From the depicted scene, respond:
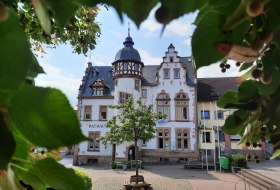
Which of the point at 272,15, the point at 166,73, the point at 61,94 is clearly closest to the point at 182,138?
the point at 166,73

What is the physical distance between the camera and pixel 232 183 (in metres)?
20.9

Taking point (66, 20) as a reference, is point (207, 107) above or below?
above

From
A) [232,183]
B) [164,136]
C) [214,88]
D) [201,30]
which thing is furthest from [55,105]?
[214,88]

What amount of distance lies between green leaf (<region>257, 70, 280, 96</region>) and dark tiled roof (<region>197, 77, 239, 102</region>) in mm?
35343

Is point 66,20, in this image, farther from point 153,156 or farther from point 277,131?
point 153,156

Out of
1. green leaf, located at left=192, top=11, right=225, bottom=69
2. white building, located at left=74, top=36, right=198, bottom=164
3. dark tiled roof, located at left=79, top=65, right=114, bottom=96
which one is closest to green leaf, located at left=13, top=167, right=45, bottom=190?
green leaf, located at left=192, top=11, right=225, bottom=69

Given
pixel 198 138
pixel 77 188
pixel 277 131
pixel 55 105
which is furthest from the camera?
pixel 198 138

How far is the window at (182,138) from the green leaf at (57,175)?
33437 mm

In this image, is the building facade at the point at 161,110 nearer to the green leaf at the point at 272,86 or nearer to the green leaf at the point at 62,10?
the green leaf at the point at 272,86

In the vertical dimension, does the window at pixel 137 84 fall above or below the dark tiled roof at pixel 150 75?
below

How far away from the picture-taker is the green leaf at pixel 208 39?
0.68m

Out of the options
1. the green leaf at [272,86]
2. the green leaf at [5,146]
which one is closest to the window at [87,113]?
the green leaf at [272,86]

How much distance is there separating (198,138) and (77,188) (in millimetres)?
34040

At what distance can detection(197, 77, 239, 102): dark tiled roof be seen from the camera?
36.3 m
